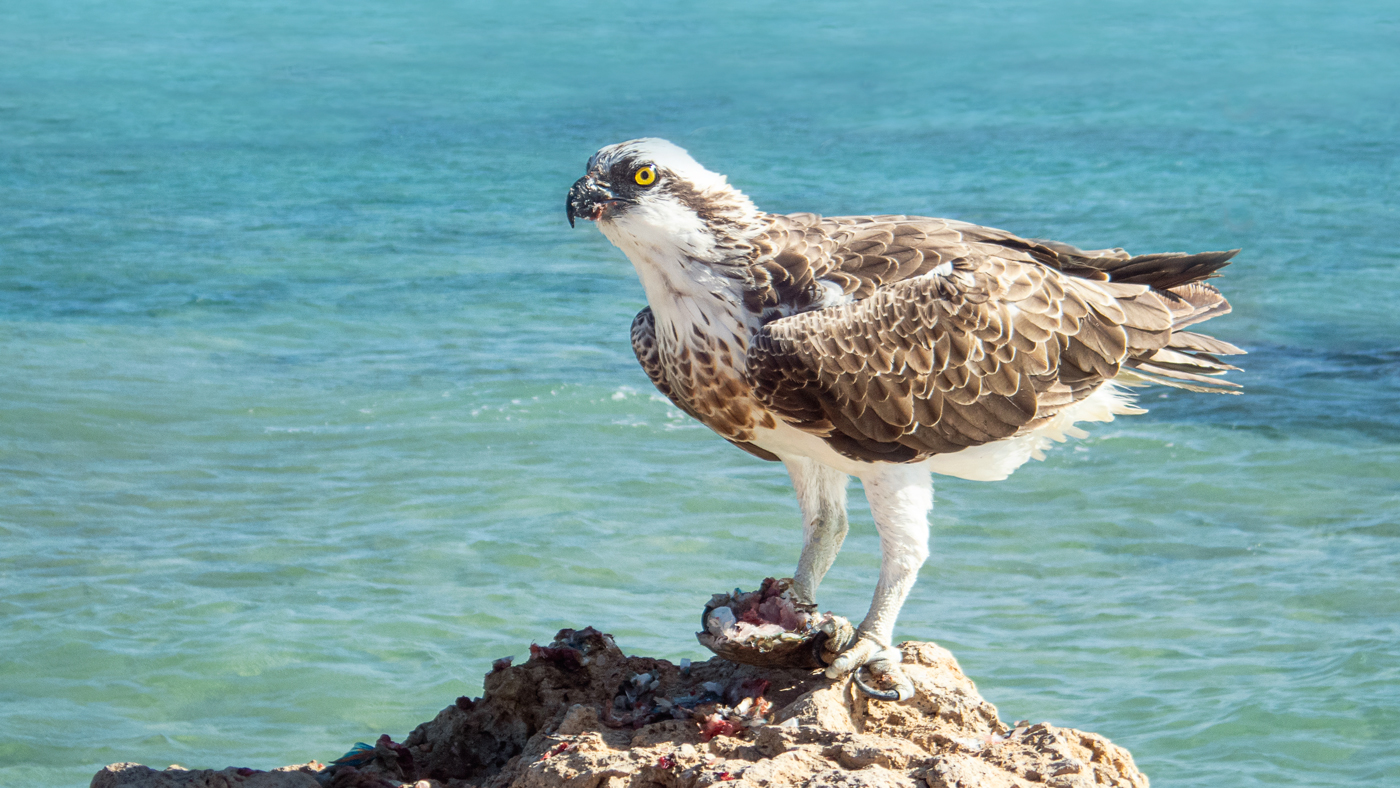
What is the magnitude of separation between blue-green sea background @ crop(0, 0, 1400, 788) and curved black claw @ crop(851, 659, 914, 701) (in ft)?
11.6

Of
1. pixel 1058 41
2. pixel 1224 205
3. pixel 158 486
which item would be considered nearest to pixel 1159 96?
pixel 1058 41

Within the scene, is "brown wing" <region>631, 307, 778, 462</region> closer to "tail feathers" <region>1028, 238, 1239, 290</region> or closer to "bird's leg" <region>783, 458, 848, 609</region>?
"bird's leg" <region>783, 458, 848, 609</region>

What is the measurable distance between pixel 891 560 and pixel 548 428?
9074 millimetres

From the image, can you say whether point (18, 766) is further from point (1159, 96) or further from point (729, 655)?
point (1159, 96)

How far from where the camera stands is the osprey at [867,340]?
625 centimetres

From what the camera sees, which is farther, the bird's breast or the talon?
the bird's breast

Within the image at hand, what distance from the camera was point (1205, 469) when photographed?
1438 centimetres

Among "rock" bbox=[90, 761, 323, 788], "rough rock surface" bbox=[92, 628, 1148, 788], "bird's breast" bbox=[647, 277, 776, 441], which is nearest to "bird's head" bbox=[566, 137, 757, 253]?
"bird's breast" bbox=[647, 277, 776, 441]

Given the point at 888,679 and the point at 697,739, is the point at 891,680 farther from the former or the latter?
the point at 697,739

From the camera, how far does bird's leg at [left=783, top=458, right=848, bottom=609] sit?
6938mm

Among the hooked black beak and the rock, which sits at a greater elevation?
the hooked black beak

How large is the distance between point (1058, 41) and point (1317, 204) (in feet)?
48.3

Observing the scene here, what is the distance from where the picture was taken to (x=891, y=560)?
650 cm

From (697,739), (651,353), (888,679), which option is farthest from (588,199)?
(888,679)
